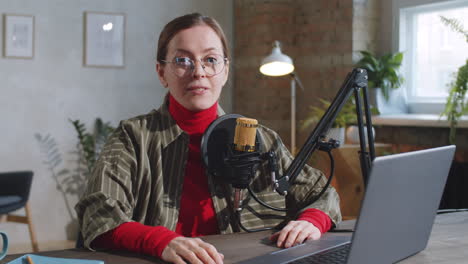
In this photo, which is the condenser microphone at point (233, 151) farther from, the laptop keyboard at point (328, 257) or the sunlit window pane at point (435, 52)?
the sunlit window pane at point (435, 52)

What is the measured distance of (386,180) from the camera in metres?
0.94

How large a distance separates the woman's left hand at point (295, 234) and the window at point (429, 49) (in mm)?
2769

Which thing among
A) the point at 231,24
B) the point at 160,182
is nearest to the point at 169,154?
the point at 160,182

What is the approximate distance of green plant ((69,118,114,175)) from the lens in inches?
179

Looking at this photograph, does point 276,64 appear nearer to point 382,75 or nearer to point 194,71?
point 382,75

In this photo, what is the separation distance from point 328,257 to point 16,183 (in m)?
3.37

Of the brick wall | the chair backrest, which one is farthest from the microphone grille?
the chair backrest

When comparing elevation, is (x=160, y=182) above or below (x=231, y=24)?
below

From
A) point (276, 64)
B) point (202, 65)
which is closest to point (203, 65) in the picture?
point (202, 65)

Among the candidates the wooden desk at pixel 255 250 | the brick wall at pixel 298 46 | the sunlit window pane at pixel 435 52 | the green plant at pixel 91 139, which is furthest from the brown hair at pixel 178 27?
the green plant at pixel 91 139

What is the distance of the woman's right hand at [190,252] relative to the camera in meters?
1.09

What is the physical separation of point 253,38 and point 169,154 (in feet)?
11.3

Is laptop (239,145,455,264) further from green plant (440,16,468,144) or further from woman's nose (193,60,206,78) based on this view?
green plant (440,16,468,144)

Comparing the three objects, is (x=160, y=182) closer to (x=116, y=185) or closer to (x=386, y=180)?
(x=116, y=185)
